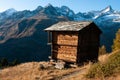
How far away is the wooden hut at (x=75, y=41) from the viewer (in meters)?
32.7

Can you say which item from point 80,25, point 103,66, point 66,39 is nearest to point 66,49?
point 66,39

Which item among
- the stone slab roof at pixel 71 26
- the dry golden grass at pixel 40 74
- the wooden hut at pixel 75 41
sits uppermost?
the stone slab roof at pixel 71 26

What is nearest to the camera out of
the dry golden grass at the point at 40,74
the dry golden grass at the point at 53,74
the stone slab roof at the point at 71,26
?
the dry golden grass at the point at 53,74

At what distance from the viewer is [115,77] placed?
17875mm

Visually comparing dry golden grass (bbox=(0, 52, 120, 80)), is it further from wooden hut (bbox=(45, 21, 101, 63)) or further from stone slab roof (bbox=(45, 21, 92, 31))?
stone slab roof (bbox=(45, 21, 92, 31))

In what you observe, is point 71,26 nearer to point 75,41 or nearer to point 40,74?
point 75,41

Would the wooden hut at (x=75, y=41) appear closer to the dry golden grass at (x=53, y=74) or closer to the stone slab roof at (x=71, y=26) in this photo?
the stone slab roof at (x=71, y=26)

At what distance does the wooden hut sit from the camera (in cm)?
3270

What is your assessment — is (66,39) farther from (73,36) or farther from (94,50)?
(94,50)

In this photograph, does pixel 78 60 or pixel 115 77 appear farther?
pixel 78 60

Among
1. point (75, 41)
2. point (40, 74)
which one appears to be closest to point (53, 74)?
point (40, 74)

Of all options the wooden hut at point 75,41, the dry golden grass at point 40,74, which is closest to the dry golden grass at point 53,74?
the dry golden grass at point 40,74

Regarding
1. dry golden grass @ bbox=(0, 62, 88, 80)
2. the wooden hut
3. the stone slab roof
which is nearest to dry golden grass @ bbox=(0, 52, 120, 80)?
dry golden grass @ bbox=(0, 62, 88, 80)

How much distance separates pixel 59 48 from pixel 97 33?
5461 millimetres
